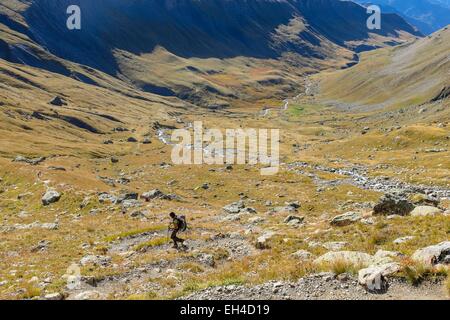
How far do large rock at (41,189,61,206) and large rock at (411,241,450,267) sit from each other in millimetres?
41756

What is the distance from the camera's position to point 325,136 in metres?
159

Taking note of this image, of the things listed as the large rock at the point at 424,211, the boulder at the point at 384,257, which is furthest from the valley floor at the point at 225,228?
the large rock at the point at 424,211

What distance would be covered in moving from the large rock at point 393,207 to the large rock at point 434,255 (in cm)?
1301

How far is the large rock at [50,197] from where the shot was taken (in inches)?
1953

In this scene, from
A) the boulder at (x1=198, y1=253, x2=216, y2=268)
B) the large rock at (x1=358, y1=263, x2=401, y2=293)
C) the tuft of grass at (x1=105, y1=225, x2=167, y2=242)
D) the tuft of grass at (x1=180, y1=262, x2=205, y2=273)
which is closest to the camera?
the large rock at (x1=358, y1=263, x2=401, y2=293)

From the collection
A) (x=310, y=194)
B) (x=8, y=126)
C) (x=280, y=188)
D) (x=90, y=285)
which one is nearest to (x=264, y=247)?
(x=90, y=285)

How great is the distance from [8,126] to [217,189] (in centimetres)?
9439

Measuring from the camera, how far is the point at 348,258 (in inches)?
777

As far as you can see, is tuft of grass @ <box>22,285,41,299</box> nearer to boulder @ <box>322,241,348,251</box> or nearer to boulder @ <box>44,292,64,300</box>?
boulder @ <box>44,292,64,300</box>

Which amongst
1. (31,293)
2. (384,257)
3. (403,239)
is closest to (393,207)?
(403,239)

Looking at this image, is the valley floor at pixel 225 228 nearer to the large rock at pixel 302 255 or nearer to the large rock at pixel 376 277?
the large rock at pixel 302 255

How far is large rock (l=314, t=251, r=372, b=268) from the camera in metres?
18.6

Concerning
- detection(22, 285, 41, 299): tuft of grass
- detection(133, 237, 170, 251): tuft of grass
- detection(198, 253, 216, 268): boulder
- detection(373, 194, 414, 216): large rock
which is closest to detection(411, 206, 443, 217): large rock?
detection(373, 194, 414, 216): large rock

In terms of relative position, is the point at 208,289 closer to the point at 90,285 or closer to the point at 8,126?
the point at 90,285
